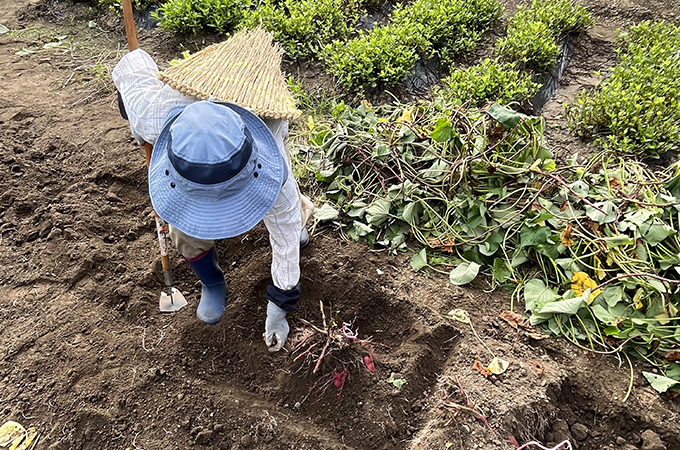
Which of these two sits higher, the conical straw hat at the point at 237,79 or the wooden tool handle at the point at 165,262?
the conical straw hat at the point at 237,79

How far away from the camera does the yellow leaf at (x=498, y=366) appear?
6.50 feet

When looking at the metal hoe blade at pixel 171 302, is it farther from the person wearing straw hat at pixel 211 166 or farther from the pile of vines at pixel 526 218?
the pile of vines at pixel 526 218

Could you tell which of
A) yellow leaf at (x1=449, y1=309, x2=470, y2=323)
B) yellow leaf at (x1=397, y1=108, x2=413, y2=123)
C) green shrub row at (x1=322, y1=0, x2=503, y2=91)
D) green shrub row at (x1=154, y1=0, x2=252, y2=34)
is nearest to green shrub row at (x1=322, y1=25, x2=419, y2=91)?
green shrub row at (x1=322, y1=0, x2=503, y2=91)

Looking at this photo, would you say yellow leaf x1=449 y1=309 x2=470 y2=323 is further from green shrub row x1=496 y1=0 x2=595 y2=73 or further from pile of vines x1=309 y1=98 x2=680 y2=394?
green shrub row x1=496 y1=0 x2=595 y2=73

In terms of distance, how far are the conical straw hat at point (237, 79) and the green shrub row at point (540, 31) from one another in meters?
2.19

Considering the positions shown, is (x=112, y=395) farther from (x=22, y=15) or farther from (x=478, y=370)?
(x=22, y=15)

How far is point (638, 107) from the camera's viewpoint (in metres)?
2.85

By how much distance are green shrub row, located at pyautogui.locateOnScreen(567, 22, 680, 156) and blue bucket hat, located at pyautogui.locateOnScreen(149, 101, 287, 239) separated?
2.29 meters

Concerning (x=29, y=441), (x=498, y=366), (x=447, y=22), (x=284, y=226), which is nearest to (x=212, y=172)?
(x=284, y=226)

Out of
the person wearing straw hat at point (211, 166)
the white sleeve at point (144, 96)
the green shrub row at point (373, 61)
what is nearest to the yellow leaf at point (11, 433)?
the person wearing straw hat at point (211, 166)

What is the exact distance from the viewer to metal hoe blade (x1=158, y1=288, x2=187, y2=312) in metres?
2.25

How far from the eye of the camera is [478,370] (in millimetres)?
1999

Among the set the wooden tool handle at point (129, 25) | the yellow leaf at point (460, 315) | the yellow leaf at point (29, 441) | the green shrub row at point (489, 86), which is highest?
the wooden tool handle at point (129, 25)

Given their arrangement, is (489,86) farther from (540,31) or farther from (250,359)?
(250,359)
